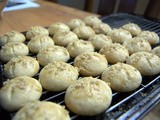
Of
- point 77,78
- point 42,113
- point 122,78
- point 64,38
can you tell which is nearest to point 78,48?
point 64,38

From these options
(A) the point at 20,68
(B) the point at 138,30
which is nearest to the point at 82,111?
(A) the point at 20,68

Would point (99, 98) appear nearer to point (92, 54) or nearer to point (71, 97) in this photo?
point (71, 97)

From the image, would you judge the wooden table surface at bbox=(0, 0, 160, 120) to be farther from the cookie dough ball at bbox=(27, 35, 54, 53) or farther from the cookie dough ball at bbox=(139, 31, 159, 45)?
the cookie dough ball at bbox=(139, 31, 159, 45)

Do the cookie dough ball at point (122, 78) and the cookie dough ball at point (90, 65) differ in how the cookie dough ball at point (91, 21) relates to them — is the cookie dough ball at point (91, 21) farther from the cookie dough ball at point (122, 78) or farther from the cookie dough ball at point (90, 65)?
the cookie dough ball at point (122, 78)

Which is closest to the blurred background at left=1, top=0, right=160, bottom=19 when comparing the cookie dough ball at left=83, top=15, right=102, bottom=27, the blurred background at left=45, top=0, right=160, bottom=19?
the blurred background at left=45, top=0, right=160, bottom=19

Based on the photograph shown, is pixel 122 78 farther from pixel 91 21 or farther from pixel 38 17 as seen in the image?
pixel 38 17

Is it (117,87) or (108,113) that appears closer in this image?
(108,113)
